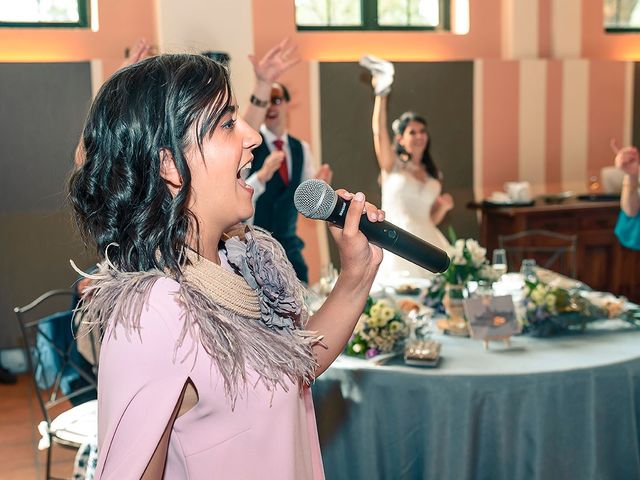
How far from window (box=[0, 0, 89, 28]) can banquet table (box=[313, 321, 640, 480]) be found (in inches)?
154

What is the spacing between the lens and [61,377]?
134 inches

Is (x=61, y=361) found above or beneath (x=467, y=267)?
beneath

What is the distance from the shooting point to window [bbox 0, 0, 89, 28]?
556 centimetres

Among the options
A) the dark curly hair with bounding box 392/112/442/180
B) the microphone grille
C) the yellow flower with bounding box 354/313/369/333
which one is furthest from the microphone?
the dark curly hair with bounding box 392/112/442/180

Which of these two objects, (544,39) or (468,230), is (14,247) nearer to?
(468,230)

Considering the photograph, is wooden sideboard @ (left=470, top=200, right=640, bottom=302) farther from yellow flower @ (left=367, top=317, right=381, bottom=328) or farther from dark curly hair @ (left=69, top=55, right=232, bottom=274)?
dark curly hair @ (left=69, top=55, right=232, bottom=274)

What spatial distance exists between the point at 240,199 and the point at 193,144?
115mm

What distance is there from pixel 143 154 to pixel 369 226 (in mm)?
418

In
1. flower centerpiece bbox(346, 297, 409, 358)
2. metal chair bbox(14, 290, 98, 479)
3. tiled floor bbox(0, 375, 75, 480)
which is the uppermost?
flower centerpiece bbox(346, 297, 409, 358)

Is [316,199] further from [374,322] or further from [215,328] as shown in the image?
[374,322]

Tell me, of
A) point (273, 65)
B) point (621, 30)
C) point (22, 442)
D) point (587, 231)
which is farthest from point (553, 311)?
point (621, 30)

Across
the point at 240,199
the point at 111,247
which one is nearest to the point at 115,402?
the point at 111,247

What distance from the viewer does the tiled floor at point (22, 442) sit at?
3977 mm

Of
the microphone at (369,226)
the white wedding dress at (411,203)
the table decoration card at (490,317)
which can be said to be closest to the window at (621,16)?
the white wedding dress at (411,203)
